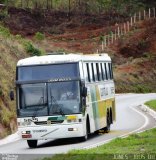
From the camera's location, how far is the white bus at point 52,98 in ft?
85.6

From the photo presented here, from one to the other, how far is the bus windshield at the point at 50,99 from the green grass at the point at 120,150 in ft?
11.3

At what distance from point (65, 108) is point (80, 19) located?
69279 mm

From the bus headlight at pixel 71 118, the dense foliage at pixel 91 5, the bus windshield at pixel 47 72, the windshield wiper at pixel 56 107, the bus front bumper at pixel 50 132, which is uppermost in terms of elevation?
the dense foliage at pixel 91 5

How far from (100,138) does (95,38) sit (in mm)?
59037

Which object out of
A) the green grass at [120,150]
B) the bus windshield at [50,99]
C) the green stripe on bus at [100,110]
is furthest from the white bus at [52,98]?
the green grass at [120,150]

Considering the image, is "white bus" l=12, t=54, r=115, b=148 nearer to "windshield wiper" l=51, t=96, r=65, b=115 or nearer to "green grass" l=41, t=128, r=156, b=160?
"windshield wiper" l=51, t=96, r=65, b=115

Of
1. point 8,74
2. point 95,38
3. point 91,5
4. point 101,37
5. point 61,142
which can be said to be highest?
point 91,5

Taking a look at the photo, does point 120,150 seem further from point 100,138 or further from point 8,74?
point 8,74

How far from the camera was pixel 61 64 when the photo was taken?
26969mm

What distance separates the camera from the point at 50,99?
26234 millimetres

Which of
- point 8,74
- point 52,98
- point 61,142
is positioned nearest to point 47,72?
point 52,98

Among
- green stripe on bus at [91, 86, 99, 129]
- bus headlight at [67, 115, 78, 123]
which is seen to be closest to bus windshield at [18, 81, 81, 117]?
bus headlight at [67, 115, 78, 123]

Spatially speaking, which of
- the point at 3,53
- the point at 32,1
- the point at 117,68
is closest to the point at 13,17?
the point at 32,1

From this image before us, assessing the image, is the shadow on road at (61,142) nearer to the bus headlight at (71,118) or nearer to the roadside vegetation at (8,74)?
the bus headlight at (71,118)
